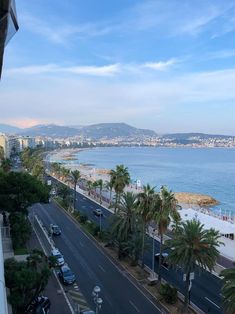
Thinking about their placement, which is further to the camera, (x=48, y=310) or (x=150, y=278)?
(x=150, y=278)

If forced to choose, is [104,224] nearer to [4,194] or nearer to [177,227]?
[4,194]

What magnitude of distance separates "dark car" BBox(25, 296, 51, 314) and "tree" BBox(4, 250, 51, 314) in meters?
0.95

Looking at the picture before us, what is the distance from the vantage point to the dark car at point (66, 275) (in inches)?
1433

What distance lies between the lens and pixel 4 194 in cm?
4903

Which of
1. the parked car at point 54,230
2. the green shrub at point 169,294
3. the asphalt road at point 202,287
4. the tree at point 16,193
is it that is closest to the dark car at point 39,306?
the green shrub at point 169,294

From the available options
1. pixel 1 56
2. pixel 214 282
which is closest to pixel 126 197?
pixel 214 282

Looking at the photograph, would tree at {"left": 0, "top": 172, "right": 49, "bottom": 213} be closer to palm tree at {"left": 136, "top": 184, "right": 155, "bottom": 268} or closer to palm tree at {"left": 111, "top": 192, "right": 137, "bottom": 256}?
palm tree at {"left": 111, "top": 192, "right": 137, "bottom": 256}

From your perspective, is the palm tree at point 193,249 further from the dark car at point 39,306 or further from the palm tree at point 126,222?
the palm tree at point 126,222

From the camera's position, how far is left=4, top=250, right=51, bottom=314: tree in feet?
87.1

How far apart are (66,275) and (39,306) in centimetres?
712

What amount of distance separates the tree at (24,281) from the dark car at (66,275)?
7.94 metres

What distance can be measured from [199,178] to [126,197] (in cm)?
14387

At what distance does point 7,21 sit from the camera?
9453mm

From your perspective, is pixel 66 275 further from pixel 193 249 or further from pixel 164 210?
pixel 193 249
